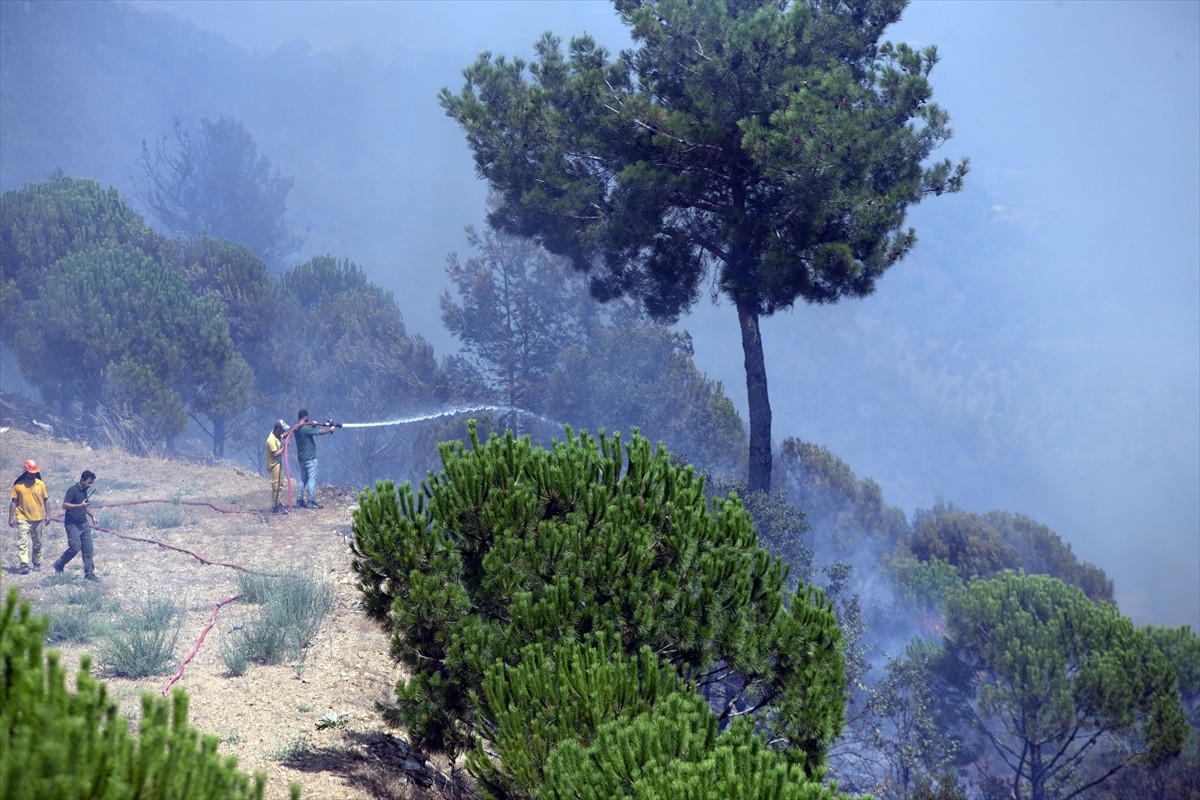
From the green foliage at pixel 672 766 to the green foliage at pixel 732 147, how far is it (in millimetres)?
9875

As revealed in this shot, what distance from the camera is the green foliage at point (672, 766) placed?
14.2 feet

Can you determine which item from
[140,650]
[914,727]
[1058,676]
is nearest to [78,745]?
[140,650]

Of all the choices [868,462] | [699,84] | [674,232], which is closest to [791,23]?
[699,84]

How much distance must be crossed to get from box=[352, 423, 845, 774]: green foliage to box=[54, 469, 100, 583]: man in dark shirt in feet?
25.8

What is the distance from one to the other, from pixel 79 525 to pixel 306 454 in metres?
4.66

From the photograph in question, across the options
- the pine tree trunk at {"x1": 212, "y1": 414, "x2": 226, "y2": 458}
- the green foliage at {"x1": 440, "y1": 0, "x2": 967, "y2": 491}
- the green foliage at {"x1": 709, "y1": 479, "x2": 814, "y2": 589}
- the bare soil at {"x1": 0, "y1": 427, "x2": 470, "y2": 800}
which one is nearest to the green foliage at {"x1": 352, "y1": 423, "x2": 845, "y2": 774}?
the bare soil at {"x1": 0, "y1": 427, "x2": 470, "y2": 800}

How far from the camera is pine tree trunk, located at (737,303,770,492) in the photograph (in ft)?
51.7

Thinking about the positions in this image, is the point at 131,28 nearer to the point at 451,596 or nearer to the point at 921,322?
the point at 921,322

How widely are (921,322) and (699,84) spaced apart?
75964 millimetres

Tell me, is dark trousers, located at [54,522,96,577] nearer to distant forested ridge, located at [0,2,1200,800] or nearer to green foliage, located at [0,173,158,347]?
distant forested ridge, located at [0,2,1200,800]

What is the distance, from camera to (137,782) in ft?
9.06

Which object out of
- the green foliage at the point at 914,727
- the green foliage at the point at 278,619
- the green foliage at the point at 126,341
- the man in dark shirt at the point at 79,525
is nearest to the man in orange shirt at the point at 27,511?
the man in dark shirt at the point at 79,525

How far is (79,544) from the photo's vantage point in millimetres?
13211

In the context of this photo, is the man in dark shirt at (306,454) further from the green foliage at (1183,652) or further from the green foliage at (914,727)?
the green foliage at (1183,652)
